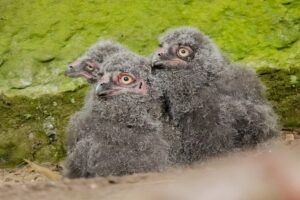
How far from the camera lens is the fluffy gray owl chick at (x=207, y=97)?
482 centimetres

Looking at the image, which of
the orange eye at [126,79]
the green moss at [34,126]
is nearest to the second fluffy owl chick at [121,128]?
the orange eye at [126,79]

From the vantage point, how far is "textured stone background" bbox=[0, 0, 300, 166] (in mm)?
5918

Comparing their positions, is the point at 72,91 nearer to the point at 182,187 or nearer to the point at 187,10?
the point at 187,10

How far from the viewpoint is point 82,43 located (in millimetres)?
6121

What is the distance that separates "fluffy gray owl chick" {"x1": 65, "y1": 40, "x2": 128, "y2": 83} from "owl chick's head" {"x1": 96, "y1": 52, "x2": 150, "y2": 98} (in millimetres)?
497

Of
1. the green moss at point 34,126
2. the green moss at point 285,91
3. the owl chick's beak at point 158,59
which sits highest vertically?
the owl chick's beak at point 158,59

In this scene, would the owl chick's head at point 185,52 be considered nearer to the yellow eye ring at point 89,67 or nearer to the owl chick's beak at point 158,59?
the owl chick's beak at point 158,59

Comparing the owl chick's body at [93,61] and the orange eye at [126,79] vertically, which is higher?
the owl chick's body at [93,61]

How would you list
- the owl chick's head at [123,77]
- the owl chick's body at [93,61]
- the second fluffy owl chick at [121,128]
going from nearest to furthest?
1. the second fluffy owl chick at [121,128]
2. the owl chick's head at [123,77]
3. the owl chick's body at [93,61]

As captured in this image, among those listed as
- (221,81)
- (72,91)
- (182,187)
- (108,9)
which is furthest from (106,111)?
(182,187)

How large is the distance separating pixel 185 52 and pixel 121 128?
750 mm

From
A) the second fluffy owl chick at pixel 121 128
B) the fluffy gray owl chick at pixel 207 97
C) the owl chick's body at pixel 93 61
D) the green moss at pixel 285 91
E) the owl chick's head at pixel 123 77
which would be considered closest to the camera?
the second fluffy owl chick at pixel 121 128

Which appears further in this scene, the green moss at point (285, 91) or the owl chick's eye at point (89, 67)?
the green moss at point (285, 91)

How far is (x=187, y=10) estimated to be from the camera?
6.18 metres
